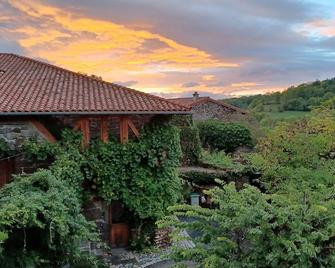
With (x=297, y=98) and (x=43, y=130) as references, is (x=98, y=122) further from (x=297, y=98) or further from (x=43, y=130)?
(x=297, y=98)

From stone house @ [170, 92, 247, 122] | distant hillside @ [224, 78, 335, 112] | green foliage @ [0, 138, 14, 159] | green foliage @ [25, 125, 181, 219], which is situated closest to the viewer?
green foliage @ [0, 138, 14, 159]

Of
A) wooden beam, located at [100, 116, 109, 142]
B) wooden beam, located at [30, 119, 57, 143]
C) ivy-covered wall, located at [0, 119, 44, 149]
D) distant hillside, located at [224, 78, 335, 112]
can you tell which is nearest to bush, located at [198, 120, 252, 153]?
distant hillside, located at [224, 78, 335, 112]

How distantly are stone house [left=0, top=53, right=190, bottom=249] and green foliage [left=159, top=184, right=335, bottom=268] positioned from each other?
663cm

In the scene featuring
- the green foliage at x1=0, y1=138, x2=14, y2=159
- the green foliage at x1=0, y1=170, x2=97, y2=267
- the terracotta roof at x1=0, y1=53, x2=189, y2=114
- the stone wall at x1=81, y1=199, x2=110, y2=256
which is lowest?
the stone wall at x1=81, y1=199, x2=110, y2=256

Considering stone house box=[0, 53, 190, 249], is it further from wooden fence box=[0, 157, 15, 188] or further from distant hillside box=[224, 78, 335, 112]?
distant hillside box=[224, 78, 335, 112]

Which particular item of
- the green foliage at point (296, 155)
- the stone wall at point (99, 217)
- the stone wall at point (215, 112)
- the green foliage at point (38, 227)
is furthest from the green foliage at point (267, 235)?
the stone wall at point (215, 112)

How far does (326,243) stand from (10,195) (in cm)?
602

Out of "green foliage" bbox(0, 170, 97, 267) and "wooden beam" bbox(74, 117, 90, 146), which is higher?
"wooden beam" bbox(74, 117, 90, 146)

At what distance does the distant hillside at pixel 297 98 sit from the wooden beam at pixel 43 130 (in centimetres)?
2218

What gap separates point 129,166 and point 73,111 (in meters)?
2.56

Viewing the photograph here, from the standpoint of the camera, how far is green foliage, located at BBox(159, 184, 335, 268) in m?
6.40

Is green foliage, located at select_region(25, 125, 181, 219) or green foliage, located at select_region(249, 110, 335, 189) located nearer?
green foliage, located at select_region(25, 125, 181, 219)

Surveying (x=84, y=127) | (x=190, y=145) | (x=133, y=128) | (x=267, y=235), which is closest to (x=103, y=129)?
(x=84, y=127)

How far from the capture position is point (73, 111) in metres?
12.7
